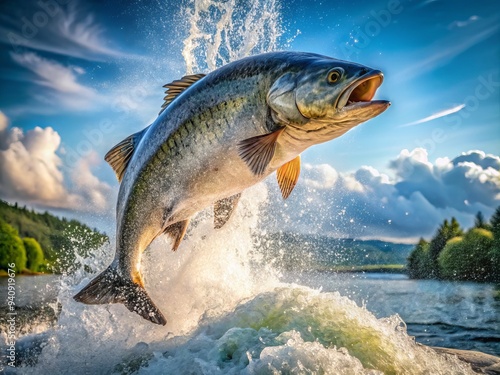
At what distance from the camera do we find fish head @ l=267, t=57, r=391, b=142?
2.77 meters

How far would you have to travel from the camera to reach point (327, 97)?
2.91 meters

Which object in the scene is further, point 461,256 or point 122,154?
point 461,256

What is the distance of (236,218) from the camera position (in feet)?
25.6

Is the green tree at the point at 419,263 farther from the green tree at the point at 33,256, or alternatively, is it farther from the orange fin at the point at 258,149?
the green tree at the point at 33,256

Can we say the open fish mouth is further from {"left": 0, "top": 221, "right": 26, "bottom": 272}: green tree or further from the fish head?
{"left": 0, "top": 221, "right": 26, "bottom": 272}: green tree

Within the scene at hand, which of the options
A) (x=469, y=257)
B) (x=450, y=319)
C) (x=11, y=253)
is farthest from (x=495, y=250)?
(x=11, y=253)

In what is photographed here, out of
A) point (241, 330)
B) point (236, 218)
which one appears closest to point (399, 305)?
point (236, 218)

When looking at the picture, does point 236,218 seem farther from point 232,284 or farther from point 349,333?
point 349,333

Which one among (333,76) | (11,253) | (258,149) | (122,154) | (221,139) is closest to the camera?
(333,76)

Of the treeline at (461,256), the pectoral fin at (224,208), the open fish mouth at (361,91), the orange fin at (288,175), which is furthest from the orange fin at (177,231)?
the treeline at (461,256)

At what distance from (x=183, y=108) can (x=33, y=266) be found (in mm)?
82294

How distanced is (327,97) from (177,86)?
6.22 feet

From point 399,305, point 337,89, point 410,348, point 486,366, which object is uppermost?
point 337,89

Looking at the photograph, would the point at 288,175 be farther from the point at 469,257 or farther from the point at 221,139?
the point at 469,257
